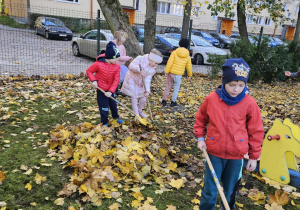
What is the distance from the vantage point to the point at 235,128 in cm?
230

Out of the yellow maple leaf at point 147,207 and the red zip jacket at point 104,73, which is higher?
the red zip jacket at point 104,73

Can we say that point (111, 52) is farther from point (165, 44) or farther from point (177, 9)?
point (177, 9)

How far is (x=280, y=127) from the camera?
3.48 metres

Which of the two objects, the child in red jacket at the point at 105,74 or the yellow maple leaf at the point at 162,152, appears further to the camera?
the child in red jacket at the point at 105,74

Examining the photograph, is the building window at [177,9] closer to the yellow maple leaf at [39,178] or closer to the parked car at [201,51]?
the parked car at [201,51]

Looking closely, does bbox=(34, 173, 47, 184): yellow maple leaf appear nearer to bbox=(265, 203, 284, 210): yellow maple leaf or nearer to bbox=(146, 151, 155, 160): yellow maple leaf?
bbox=(146, 151, 155, 160): yellow maple leaf

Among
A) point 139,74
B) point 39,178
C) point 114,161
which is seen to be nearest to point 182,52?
point 139,74

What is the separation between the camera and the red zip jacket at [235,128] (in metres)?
2.29

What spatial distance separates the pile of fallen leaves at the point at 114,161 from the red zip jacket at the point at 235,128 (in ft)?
3.69

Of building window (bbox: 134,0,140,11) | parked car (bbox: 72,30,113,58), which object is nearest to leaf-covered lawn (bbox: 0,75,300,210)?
parked car (bbox: 72,30,113,58)

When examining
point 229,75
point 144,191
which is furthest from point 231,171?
point 144,191

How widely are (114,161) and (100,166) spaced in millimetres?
190

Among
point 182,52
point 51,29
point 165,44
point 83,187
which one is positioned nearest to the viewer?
point 83,187

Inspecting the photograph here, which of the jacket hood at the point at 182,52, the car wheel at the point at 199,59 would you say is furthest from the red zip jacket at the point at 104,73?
the car wheel at the point at 199,59
